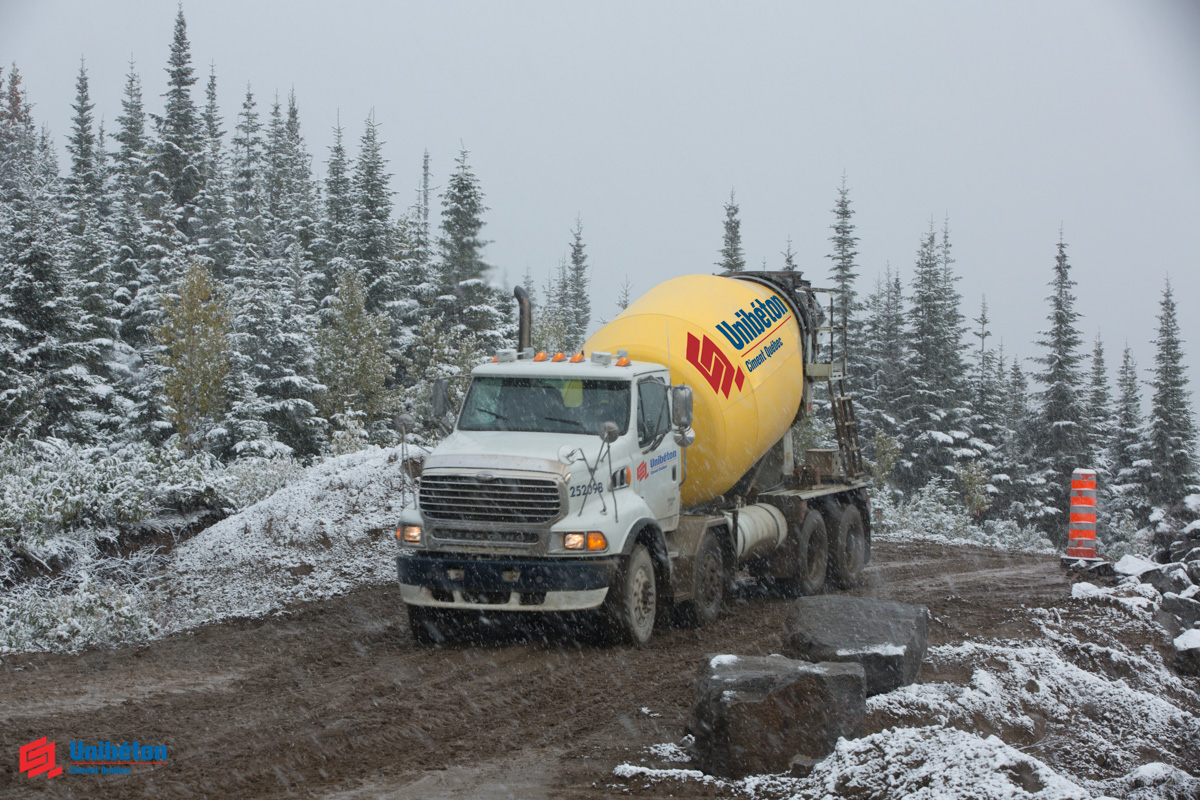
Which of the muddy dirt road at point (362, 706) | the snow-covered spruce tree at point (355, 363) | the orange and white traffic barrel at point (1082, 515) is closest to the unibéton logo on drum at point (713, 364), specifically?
the muddy dirt road at point (362, 706)

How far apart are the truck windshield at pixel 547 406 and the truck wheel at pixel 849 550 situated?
554 cm

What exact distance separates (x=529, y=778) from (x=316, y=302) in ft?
139

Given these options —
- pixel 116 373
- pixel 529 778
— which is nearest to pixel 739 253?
pixel 116 373

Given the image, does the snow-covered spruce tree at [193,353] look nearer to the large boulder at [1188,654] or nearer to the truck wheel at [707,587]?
the truck wheel at [707,587]

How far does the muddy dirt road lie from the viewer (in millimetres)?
5707

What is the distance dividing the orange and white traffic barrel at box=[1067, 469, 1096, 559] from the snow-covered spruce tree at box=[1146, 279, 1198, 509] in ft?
105

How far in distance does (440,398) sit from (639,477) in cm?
208

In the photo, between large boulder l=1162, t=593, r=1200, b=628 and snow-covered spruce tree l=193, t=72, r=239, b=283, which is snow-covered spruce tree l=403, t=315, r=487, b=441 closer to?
snow-covered spruce tree l=193, t=72, r=239, b=283

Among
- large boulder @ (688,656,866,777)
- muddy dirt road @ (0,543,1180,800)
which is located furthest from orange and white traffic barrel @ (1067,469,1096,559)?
large boulder @ (688,656,866,777)

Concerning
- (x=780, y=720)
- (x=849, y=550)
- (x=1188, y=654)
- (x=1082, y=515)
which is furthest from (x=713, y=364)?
(x=1082, y=515)

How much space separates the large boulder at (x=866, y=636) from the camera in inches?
269

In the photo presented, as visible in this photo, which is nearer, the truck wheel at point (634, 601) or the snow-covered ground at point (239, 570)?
the truck wheel at point (634, 601)

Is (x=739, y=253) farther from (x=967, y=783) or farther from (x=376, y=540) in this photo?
(x=967, y=783)

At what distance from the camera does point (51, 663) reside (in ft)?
28.2
